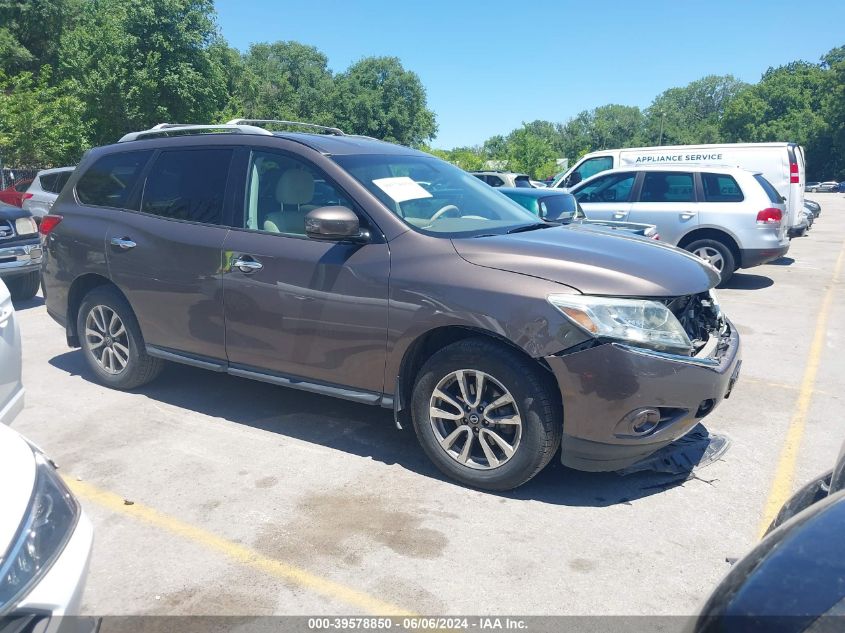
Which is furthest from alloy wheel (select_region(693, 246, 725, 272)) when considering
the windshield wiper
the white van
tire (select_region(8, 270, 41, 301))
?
tire (select_region(8, 270, 41, 301))

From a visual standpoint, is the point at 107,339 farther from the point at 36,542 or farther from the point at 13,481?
the point at 36,542

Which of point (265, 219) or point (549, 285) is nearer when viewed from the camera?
point (549, 285)

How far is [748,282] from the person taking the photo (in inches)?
442

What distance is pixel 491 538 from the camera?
330 centimetres

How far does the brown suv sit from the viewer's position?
3.41m

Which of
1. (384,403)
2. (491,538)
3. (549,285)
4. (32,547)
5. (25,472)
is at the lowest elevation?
(491,538)

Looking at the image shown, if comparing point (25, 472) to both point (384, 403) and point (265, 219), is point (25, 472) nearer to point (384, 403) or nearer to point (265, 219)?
point (384, 403)

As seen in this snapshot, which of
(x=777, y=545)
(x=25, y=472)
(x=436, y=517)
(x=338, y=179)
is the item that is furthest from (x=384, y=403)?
(x=777, y=545)

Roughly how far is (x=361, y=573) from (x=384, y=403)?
1.14 m

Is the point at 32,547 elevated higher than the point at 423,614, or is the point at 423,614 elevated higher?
the point at 32,547

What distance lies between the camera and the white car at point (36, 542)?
6.01 feet

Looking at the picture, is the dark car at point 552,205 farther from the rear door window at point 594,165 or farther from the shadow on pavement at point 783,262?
the rear door window at point 594,165

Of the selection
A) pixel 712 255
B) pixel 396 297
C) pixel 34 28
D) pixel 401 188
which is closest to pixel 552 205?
pixel 712 255

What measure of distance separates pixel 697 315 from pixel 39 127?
74.0ft
